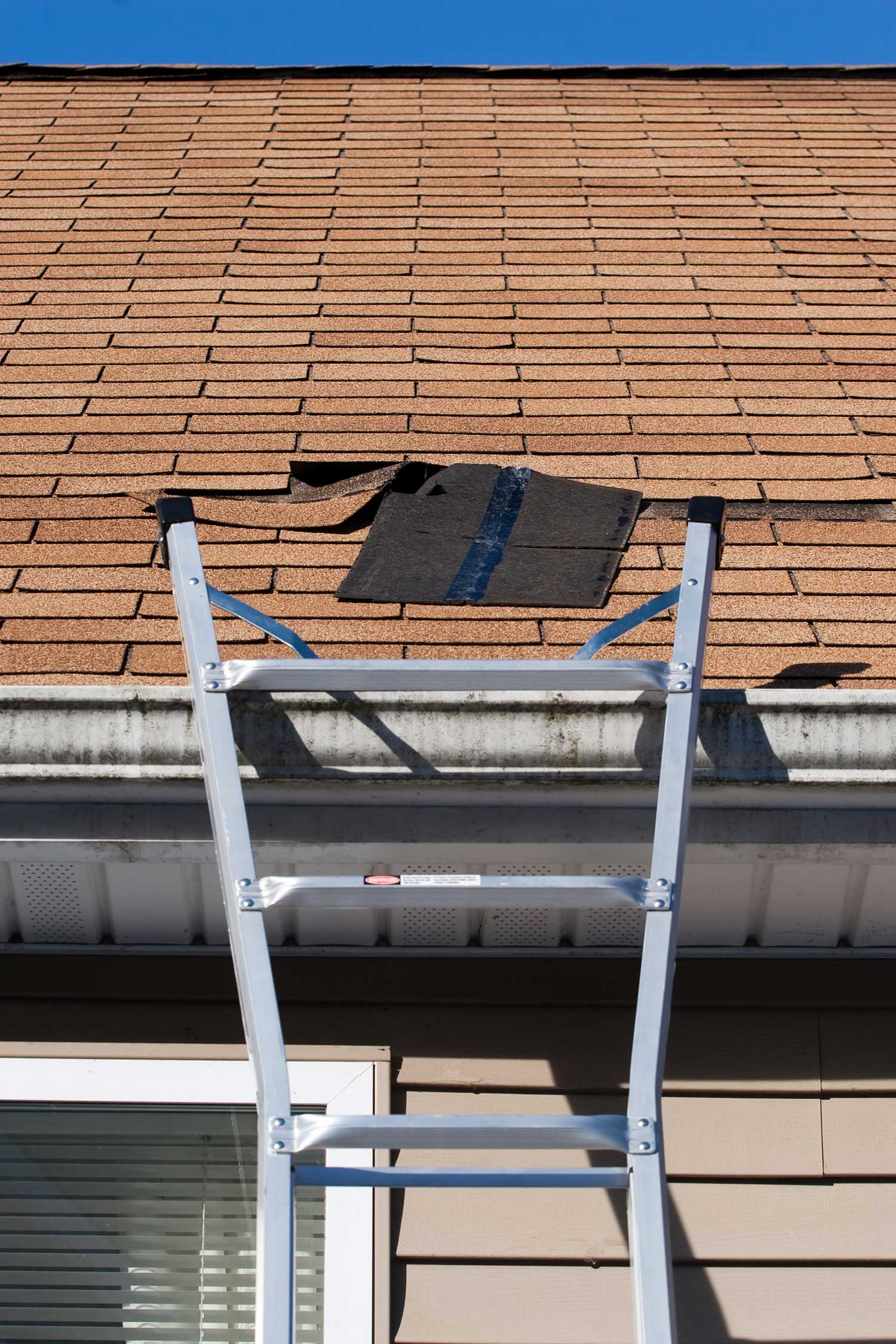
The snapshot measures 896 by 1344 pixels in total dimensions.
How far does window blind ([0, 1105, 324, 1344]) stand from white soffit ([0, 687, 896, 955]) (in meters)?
0.57

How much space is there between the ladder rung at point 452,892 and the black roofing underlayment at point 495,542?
3.83 ft

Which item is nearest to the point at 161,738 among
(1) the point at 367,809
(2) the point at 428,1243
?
(1) the point at 367,809

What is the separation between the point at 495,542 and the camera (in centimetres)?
343

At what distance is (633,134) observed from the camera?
613 centimetres

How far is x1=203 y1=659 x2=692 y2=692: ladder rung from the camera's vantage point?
2428mm

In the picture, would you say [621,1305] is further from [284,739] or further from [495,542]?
[495,542]

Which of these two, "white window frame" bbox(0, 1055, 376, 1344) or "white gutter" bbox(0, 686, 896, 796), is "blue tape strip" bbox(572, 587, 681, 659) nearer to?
"white gutter" bbox(0, 686, 896, 796)

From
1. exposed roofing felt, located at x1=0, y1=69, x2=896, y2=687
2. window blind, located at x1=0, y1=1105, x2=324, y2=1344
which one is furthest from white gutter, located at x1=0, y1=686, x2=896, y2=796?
window blind, located at x1=0, y1=1105, x2=324, y2=1344

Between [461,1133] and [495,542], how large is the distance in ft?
6.11

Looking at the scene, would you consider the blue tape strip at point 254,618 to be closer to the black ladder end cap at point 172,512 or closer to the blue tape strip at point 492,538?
the black ladder end cap at point 172,512

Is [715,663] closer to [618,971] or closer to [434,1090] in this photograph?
[618,971]

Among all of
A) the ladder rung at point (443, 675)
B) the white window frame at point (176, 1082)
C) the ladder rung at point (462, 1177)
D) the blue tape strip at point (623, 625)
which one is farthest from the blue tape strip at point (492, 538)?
the ladder rung at point (462, 1177)

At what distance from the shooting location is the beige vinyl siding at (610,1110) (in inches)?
102

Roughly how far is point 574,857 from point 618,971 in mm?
469
